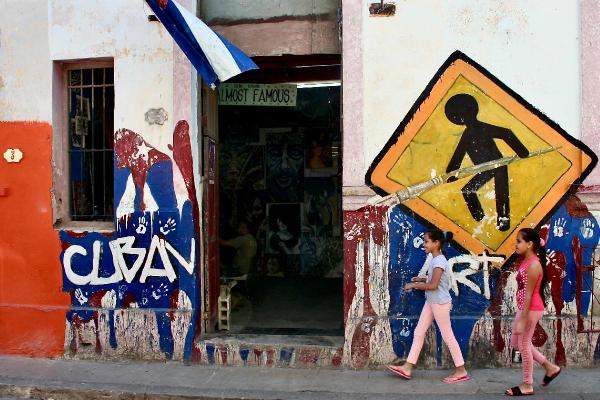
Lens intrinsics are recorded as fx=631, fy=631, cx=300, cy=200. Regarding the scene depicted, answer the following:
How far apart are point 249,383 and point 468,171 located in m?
3.27

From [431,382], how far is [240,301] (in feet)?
12.5

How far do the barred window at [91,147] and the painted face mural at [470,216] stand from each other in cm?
313

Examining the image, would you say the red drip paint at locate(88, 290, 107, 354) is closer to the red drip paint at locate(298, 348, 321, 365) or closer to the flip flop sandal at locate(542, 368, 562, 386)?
the red drip paint at locate(298, 348, 321, 365)

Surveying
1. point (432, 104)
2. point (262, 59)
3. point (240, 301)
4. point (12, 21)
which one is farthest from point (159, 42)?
point (240, 301)

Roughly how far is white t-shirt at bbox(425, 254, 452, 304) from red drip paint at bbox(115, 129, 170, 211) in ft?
10.8

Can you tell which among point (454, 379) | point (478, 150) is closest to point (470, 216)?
point (478, 150)

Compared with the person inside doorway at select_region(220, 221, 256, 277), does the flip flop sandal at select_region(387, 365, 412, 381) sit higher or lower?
lower

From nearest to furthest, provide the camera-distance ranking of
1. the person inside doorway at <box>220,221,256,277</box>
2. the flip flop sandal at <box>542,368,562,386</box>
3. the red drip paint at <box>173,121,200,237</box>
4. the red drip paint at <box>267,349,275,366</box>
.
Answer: the flip flop sandal at <box>542,368,562,386</box> → the red drip paint at <box>267,349,275,366</box> → the red drip paint at <box>173,121,200,237</box> → the person inside doorway at <box>220,221,256,277</box>

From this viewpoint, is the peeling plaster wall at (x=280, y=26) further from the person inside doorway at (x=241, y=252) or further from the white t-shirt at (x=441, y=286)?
the person inside doorway at (x=241, y=252)

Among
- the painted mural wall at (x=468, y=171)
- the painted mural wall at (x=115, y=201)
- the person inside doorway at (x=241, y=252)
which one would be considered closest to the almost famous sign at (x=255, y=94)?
the painted mural wall at (x=115, y=201)

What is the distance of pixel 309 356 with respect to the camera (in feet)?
23.1

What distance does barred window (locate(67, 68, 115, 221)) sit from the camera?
25.7ft

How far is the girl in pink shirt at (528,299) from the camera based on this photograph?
225 inches

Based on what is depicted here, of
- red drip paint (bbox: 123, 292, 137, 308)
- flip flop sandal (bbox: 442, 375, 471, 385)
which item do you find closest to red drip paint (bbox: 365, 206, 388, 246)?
flip flop sandal (bbox: 442, 375, 471, 385)
